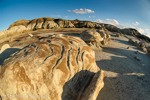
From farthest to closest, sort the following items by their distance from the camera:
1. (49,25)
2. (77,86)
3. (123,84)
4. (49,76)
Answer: (49,25) → (123,84) → (77,86) → (49,76)

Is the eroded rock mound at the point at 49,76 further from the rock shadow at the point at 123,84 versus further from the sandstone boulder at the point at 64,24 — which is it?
the sandstone boulder at the point at 64,24

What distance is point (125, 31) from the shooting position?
2145cm

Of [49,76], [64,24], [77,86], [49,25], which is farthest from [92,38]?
[64,24]

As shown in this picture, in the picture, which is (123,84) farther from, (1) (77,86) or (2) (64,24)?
(2) (64,24)

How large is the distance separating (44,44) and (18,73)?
3.78 ft

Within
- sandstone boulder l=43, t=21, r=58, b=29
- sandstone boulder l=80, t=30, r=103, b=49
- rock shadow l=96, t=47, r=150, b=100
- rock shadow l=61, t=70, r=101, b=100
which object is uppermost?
sandstone boulder l=43, t=21, r=58, b=29

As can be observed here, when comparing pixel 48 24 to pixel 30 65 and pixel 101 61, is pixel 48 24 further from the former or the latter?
pixel 30 65

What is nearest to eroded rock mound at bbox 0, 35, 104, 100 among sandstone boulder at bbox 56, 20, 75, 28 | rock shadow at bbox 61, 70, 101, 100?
rock shadow at bbox 61, 70, 101, 100

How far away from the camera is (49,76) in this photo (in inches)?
83.9

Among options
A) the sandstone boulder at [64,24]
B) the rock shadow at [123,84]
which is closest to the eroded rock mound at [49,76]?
the rock shadow at [123,84]

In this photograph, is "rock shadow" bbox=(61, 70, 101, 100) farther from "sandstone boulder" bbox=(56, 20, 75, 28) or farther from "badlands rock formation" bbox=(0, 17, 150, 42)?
"sandstone boulder" bbox=(56, 20, 75, 28)

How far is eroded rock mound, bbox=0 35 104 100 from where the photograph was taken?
77.3 inches

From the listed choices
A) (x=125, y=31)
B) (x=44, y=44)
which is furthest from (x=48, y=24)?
(x=44, y=44)

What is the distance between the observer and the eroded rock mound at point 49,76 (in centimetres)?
196
